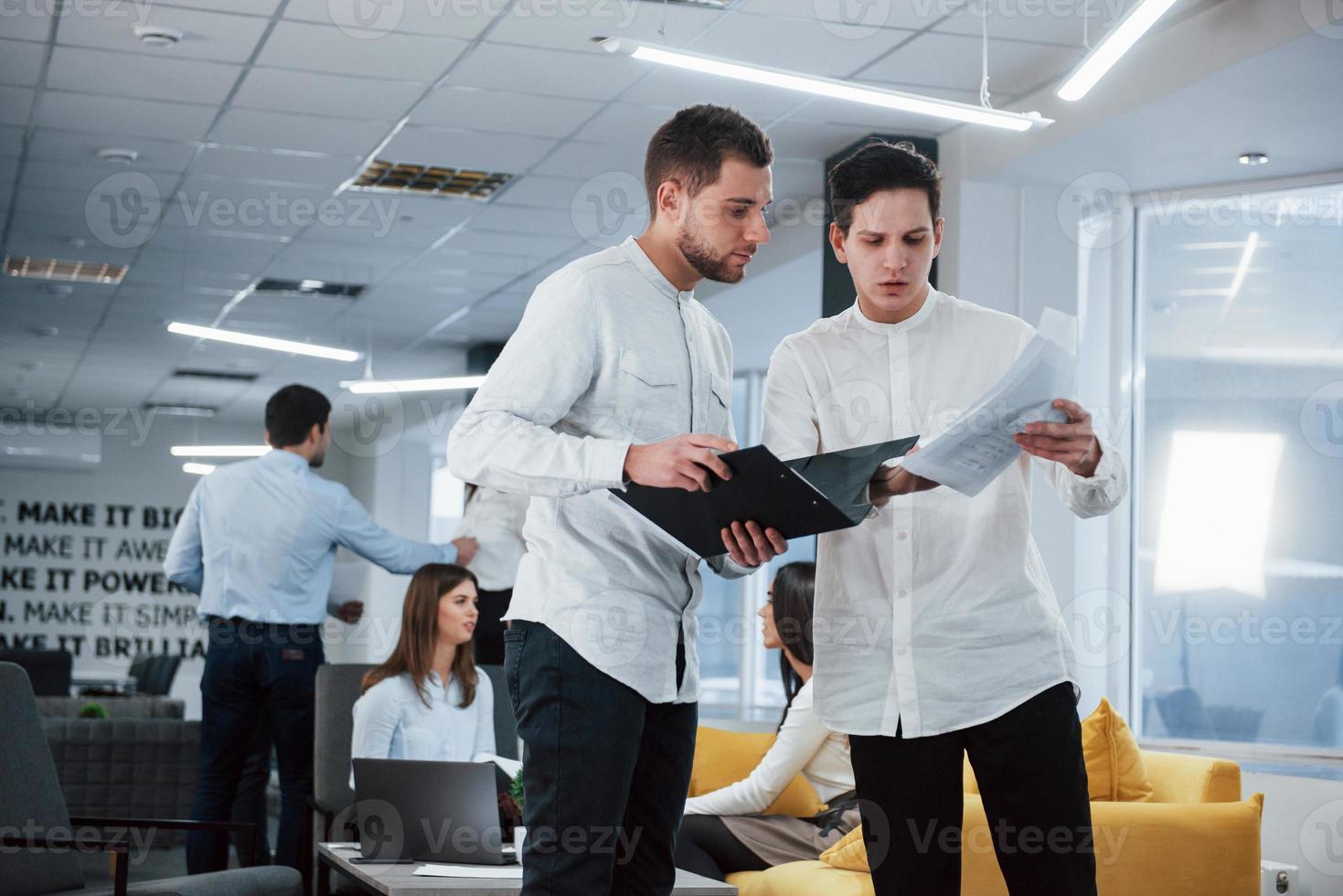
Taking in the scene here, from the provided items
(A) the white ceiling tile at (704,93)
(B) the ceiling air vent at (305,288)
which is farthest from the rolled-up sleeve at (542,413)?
(B) the ceiling air vent at (305,288)

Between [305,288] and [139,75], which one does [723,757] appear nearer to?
[139,75]

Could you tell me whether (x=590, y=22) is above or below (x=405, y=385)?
above

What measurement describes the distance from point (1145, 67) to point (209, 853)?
4261 millimetres

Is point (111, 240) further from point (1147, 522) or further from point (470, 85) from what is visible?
point (1147, 522)

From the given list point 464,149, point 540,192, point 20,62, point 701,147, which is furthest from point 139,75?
point 701,147

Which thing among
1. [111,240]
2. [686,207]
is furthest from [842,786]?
[111,240]

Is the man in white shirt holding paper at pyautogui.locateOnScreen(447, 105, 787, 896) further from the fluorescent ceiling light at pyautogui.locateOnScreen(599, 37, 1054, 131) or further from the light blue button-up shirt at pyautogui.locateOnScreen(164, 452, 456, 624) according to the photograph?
the light blue button-up shirt at pyautogui.locateOnScreen(164, 452, 456, 624)

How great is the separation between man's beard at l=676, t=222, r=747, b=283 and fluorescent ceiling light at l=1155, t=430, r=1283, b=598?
436 cm

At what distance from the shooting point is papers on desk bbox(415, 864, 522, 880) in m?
3.17

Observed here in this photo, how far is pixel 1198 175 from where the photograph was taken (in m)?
5.86

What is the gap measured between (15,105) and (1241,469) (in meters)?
5.37

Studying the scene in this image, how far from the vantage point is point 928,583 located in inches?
77.1

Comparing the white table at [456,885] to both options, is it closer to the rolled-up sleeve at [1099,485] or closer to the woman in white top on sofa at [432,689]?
the woman in white top on sofa at [432,689]

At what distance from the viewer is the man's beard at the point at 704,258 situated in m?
1.97
